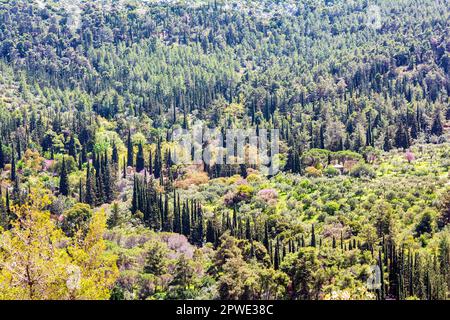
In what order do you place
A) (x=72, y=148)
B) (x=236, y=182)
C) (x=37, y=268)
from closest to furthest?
(x=37, y=268)
(x=236, y=182)
(x=72, y=148)

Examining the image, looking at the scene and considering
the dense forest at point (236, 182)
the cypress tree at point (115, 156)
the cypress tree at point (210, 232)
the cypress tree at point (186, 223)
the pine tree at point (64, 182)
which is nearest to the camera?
the dense forest at point (236, 182)

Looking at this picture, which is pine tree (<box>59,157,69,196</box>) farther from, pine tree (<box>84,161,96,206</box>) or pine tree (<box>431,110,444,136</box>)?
pine tree (<box>431,110,444,136</box>)

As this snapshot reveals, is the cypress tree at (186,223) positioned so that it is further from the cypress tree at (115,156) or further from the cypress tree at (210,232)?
the cypress tree at (115,156)

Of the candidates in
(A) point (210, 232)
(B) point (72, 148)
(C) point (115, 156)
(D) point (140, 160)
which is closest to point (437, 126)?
(D) point (140, 160)

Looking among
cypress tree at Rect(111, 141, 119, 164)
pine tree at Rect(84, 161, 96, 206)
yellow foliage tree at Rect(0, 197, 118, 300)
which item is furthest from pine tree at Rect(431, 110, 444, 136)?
yellow foliage tree at Rect(0, 197, 118, 300)

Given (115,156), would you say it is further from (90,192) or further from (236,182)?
(236,182)

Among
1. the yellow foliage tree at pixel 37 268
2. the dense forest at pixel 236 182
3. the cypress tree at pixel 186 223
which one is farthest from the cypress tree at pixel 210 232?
the yellow foliage tree at pixel 37 268

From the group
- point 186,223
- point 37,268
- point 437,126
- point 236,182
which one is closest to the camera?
point 37,268

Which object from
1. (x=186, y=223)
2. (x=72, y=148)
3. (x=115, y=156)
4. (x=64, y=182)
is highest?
(x=72, y=148)
